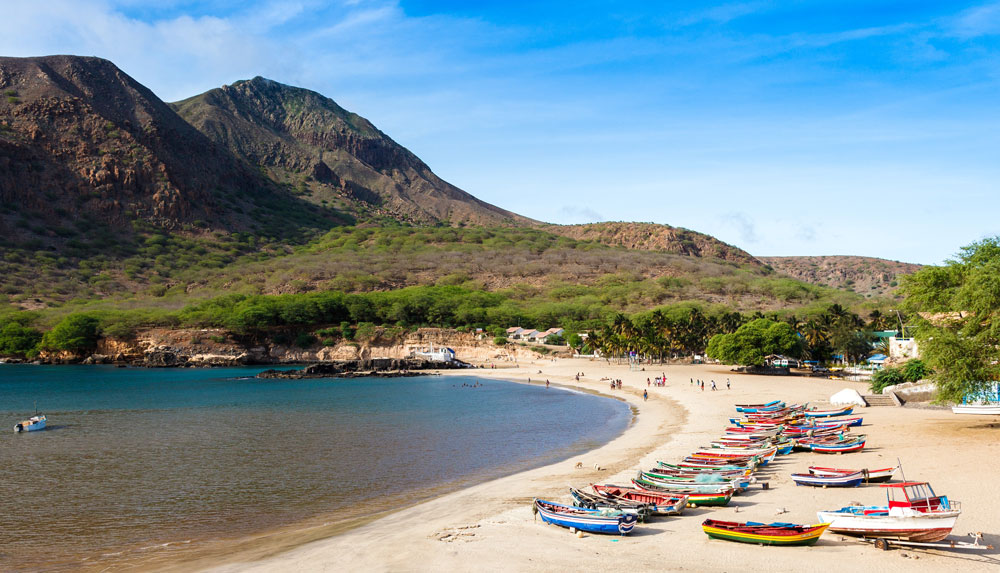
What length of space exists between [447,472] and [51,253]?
16412 cm

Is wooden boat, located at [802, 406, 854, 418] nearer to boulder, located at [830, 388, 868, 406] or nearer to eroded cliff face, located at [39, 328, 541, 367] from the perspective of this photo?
boulder, located at [830, 388, 868, 406]

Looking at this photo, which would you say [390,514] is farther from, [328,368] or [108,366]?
[108,366]

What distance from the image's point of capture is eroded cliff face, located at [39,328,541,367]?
117062 millimetres

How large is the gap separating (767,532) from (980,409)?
24.1m

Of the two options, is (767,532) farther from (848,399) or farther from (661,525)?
(848,399)

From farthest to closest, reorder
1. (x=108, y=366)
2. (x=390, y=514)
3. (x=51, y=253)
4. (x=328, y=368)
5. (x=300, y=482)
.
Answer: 1. (x=51, y=253)
2. (x=108, y=366)
3. (x=328, y=368)
4. (x=300, y=482)
5. (x=390, y=514)

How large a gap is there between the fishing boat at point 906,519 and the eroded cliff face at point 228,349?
99182 mm

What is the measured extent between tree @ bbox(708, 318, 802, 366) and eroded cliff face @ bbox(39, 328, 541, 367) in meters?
49.3

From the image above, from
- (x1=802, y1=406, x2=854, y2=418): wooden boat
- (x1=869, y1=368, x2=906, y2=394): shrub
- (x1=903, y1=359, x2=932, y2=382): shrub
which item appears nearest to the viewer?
(x1=802, y1=406, x2=854, y2=418): wooden boat

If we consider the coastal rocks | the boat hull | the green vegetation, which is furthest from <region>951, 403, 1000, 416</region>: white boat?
the coastal rocks

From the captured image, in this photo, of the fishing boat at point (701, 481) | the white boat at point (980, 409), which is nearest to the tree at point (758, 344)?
the white boat at point (980, 409)

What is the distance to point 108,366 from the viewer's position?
114 meters

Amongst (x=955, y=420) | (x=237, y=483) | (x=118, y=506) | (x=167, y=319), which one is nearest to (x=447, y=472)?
(x=237, y=483)

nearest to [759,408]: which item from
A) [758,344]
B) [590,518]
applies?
[590,518]
